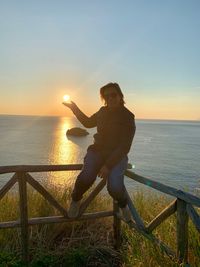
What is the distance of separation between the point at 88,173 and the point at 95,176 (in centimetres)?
14

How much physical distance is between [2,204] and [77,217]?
5.94ft

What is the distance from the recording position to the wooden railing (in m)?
4.46

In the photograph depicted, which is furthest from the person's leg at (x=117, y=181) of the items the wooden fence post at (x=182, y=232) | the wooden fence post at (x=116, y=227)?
the wooden fence post at (x=182, y=232)

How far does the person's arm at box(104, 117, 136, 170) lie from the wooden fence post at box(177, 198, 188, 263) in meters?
1.42

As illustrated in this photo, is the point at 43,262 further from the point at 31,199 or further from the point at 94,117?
the point at 94,117

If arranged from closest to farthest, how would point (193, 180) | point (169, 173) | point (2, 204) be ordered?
point (2, 204) → point (193, 180) → point (169, 173)

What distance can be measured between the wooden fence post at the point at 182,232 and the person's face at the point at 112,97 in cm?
207

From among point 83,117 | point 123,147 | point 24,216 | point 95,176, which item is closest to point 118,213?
point 95,176

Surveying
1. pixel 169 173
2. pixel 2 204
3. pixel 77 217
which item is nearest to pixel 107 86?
pixel 77 217

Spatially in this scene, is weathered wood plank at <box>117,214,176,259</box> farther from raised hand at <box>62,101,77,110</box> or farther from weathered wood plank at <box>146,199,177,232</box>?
raised hand at <box>62,101,77,110</box>

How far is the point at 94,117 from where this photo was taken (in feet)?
20.8

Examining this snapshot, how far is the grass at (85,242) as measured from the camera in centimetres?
492

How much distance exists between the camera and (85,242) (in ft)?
21.4

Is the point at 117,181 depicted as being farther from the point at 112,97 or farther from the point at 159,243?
the point at 112,97
